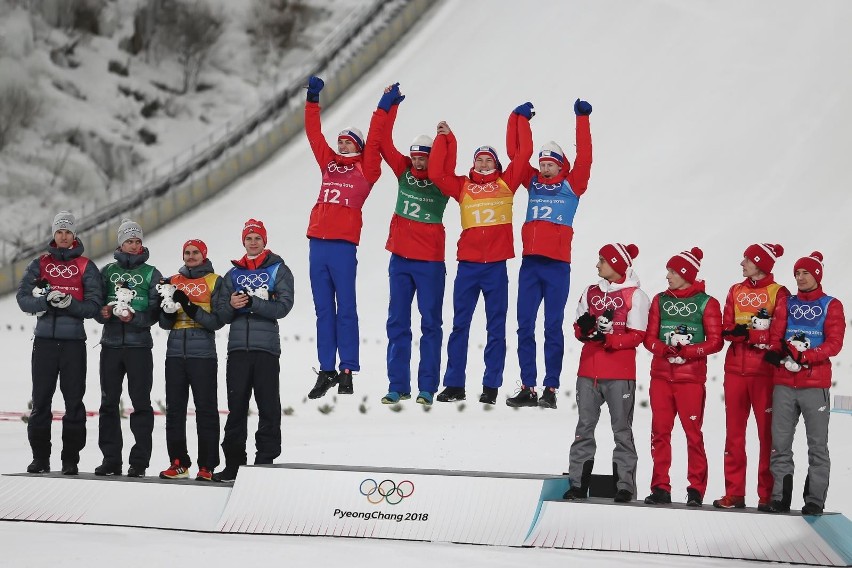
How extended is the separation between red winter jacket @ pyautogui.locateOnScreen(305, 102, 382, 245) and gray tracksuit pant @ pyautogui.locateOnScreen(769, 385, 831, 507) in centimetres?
321

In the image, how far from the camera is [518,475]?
8.22m

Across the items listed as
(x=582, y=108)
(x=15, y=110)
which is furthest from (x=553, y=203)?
(x=15, y=110)

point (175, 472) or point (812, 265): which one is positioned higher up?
point (812, 265)

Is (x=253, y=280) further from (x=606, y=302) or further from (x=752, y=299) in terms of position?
(x=752, y=299)

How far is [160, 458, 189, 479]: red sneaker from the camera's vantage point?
8711mm

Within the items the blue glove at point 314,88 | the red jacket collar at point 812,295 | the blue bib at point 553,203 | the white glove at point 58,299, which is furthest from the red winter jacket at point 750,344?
the white glove at point 58,299

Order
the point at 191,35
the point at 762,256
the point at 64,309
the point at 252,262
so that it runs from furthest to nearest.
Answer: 1. the point at 191,35
2. the point at 64,309
3. the point at 252,262
4. the point at 762,256

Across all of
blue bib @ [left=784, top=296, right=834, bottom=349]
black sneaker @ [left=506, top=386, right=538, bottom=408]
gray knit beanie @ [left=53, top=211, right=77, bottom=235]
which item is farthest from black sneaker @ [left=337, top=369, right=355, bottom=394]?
blue bib @ [left=784, top=296, right=834, bottom=349]

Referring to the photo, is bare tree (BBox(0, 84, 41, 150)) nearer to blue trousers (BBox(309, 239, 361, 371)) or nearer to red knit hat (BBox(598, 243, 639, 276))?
blue trousers (BBox(309, 239, 361, 371))

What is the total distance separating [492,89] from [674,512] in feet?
74.9

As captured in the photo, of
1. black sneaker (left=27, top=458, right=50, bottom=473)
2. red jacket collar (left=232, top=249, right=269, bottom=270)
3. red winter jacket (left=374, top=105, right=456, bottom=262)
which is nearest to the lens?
red jacket collar (left=232, top=249, right=269, bottom=270)

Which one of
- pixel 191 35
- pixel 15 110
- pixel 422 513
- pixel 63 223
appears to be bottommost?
pixel 422 513

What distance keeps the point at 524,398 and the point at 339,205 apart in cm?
194

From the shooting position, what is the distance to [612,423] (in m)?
8.20
